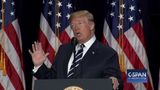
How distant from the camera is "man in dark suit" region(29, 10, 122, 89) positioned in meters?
2.29

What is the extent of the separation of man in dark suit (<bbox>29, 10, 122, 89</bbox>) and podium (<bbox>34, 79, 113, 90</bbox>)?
347mm

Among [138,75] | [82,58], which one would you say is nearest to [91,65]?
[82,58]

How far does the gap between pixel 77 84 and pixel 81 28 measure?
22.3 inches

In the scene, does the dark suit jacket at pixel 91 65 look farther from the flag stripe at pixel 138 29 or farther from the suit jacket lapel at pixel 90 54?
the flag stripe at pixel 138 29

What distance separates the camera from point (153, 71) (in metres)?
4.96

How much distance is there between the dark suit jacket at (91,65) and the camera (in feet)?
7.48

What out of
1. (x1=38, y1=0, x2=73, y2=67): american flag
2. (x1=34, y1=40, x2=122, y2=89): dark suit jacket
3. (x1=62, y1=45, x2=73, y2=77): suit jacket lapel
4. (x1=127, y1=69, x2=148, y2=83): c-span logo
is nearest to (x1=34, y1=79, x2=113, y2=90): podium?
(x1=34, y1=40, x2=122, y2=89): dark suit jacket

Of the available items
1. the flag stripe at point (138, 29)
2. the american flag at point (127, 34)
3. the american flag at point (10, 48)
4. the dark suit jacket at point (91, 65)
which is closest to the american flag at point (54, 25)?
the american flag at point (10, 48)

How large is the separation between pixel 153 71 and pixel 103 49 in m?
2.67

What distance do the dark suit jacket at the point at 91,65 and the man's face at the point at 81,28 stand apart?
3.2 inches

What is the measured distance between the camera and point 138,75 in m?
4.36

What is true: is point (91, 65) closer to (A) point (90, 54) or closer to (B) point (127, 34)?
(A) point (90, 54)

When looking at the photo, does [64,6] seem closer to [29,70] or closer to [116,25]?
[116,25]

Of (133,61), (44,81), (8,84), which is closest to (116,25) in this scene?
(133,61)
